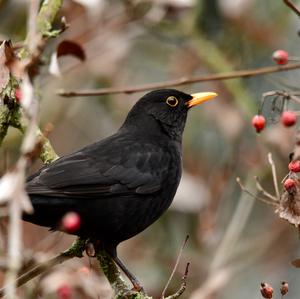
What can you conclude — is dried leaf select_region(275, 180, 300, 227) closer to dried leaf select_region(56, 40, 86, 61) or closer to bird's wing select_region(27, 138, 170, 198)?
bird's wing select_region(27, 138, 170, 198)

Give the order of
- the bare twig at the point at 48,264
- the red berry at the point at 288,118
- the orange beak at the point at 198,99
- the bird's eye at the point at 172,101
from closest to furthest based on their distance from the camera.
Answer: the red berry at the point at 288,118 < the bare twig at the point at 48,264 < the orange beak at the point at 198,99 < the bird's eye at the point at 172,101

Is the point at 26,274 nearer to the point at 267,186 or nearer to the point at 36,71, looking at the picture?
the point at 36,71

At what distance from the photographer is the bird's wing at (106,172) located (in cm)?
474

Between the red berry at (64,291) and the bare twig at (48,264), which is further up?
the bare twig at (48,264)

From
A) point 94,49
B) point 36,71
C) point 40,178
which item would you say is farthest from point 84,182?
point 94,49

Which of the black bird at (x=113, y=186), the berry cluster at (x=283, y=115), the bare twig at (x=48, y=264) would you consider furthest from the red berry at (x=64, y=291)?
the berry cluster at (x=283, y=115)

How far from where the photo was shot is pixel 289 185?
381 centimetres

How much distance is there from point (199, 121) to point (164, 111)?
7.27ft

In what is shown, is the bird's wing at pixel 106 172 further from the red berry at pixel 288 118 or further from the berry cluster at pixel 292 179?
the red berry at pixel 288 118

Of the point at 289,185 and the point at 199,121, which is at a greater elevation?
the point at 199,121

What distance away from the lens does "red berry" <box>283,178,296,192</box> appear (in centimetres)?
381

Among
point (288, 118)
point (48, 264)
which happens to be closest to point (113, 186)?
point (48, 264)

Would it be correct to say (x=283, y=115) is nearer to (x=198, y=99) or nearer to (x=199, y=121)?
(x=198, y=99)

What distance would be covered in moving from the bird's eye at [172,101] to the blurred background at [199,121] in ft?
2.51
